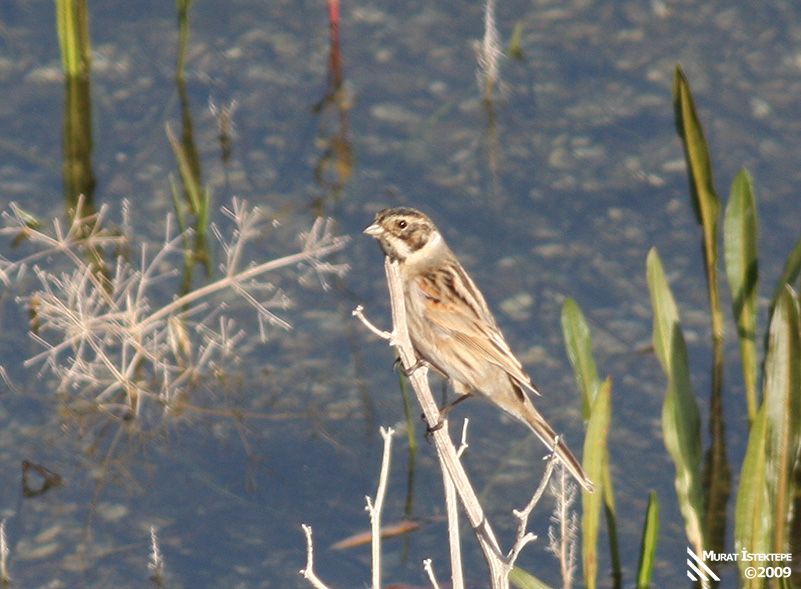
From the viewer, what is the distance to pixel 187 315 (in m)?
7.81

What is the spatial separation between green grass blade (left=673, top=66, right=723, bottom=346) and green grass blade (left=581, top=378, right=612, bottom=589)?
137cm

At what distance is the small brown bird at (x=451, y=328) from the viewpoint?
6137mm

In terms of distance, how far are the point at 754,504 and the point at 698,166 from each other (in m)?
1.60

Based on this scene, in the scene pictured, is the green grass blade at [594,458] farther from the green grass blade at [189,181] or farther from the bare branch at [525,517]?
the green grass blade at [189,181]

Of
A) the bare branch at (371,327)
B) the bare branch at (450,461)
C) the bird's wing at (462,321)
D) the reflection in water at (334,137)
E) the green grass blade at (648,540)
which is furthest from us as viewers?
the reflection in water at (334,137)

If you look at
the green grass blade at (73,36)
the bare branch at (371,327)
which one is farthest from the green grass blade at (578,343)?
the green grass blade at (73,36)

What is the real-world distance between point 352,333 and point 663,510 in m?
1.91

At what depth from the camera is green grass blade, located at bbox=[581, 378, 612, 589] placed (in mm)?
5395

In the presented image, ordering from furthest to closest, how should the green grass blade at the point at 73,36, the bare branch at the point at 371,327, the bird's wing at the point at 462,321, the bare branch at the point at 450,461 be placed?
the green grass blade at the point at 73,36, the bird's wing at the point at 462,321, the bare branch at the point at 450,461, the bare branch at the point at 371,327

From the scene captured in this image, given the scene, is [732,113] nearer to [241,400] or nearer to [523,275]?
[523,275]

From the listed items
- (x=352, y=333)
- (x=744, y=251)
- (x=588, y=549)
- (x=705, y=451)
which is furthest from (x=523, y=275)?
(x=588, y=549)

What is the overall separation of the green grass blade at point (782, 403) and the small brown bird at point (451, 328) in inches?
34.1

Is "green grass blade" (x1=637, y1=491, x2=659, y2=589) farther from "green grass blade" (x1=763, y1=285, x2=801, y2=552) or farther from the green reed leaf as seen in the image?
the green reed leaf

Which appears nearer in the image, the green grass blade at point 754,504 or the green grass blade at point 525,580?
the green grass blade at point 525,580
